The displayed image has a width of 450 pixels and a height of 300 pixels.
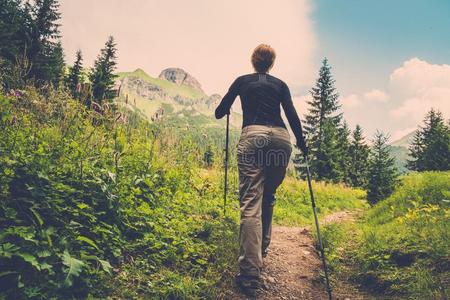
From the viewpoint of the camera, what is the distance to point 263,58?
4914mm

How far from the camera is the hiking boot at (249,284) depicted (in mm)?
4164

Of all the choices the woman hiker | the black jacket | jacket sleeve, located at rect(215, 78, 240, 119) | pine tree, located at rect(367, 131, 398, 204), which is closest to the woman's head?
the woman hiker

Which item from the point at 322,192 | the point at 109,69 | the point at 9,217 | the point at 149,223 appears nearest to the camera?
the point at 9,217

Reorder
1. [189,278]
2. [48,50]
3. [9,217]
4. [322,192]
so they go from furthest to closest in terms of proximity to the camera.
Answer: [48,50] → [322,192] → [189,278] → [9,217]

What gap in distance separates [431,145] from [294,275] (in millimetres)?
39417

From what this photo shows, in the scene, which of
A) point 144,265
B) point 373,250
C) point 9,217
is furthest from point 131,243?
point 373,250

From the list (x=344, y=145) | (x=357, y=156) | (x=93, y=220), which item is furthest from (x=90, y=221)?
(x=357, y=156)

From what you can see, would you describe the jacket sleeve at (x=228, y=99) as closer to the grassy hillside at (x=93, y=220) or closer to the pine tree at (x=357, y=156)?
the grassy hillside at (x=93, y=220)

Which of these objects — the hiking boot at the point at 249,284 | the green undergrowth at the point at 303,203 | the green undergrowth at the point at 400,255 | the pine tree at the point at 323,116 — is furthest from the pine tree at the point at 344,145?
the hiking boot at the point at 249,284

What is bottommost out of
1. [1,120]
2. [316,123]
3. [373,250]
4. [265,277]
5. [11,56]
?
[265,277]

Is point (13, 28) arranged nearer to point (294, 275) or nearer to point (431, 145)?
point (294, 275)

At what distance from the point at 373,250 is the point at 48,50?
154 ft

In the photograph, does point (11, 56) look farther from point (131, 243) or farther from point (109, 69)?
point (131, 243)

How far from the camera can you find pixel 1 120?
437 cm
